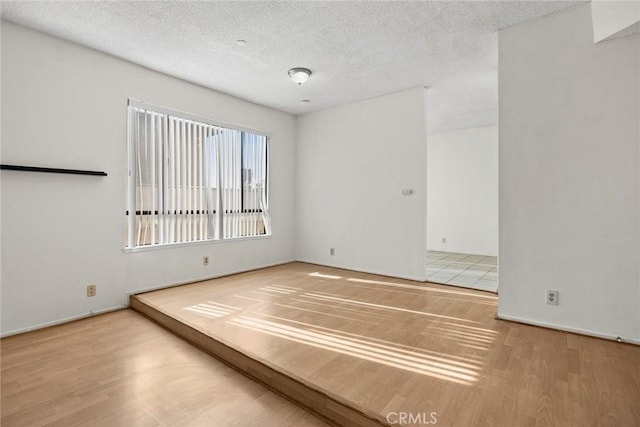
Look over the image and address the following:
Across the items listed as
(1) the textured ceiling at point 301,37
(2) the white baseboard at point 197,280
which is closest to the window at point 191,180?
(2) the white baseboard at point 197,280

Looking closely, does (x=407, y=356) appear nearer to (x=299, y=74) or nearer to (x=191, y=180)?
(x=299, y=74)

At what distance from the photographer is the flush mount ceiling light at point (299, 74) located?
12.3 ft

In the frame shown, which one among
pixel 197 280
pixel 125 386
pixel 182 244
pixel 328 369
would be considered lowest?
pixel 125 386

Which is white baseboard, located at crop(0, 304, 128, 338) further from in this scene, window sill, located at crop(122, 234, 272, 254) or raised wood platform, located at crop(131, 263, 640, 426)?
window sill, located at crop(122, 234, 272, 254)

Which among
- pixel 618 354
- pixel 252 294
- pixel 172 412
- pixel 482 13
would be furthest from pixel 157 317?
pixel 482 13

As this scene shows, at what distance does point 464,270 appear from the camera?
5152 mm

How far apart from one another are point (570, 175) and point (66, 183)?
4.81 meters

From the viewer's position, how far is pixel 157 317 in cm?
314

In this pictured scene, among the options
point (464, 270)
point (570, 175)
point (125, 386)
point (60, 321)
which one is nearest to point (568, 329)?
point (570, 175)

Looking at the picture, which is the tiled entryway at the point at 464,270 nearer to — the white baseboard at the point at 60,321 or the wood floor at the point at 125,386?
the wood floor at the point at 125,386

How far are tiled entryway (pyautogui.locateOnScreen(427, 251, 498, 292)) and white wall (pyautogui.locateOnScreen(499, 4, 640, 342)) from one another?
1.22m

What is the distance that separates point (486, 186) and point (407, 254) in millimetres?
3596

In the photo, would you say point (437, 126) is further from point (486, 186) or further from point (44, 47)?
point (44, 47)

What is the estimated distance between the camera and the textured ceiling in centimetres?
262
